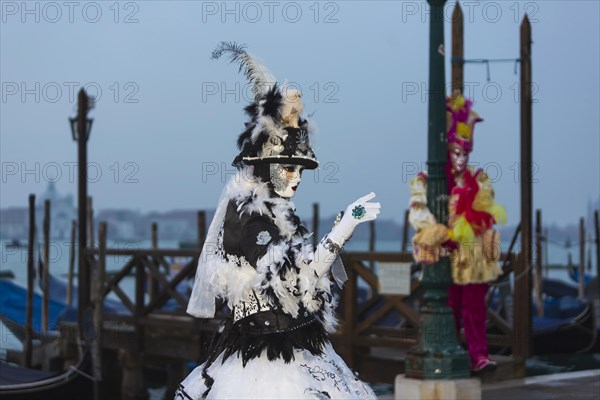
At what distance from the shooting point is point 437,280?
862cm

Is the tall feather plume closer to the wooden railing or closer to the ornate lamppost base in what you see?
the ornate lamppost base

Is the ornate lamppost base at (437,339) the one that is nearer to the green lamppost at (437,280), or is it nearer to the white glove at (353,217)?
the green lamppost at (437,280)

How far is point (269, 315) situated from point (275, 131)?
73cm

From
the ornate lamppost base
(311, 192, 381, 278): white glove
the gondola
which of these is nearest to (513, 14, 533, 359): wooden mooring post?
the ornate lamppost base

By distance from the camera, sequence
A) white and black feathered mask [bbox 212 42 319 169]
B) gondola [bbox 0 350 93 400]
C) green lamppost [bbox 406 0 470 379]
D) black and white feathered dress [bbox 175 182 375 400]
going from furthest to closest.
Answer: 1. gondola [bbox 0 350 93 400]
2. green lamppost [bbox 406 0 470 379]
3. white and black feathered mask [bbox 212 42 319 169]
4. black and white feathered dress [bbox 175 182 375 400]

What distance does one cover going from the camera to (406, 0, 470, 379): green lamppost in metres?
8.40

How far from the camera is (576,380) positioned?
1016 centimetres

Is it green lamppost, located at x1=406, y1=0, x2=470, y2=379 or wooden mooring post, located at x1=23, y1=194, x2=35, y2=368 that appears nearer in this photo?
green lamppost, located at x1=406, y1=0, x2=470, y2=379

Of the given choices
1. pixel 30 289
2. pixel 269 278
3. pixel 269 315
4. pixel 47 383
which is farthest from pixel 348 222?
pixel 30 289

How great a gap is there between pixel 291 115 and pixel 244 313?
82 centimetres

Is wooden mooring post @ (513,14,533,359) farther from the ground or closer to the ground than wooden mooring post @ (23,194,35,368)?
farther from the ground

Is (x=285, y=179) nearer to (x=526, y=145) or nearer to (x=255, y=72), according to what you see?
(x=255, y=72)

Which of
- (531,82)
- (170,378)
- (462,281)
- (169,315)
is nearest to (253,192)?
(462,281)

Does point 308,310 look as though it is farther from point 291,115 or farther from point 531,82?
point 531,82
